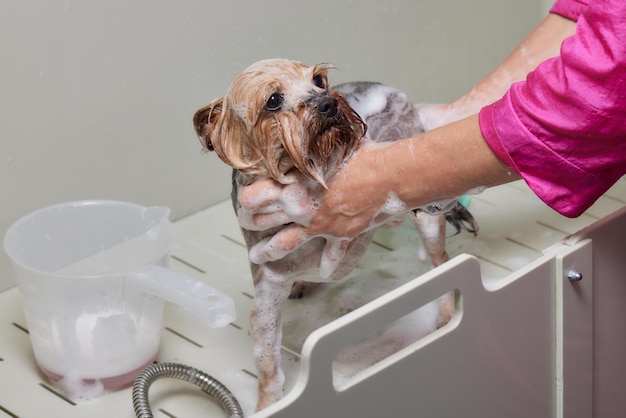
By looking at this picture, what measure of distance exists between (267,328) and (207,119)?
1.09 ft

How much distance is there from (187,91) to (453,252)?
2.08 feet

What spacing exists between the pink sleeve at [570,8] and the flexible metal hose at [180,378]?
851mm

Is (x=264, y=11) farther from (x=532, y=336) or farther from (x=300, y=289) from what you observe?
(x=532, y=336)

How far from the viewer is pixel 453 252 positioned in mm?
1935

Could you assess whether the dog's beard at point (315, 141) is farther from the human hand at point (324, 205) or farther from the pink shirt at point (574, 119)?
the pink shirt at point (574, 119)

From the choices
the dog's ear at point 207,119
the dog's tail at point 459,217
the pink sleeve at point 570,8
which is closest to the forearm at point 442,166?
the dog's ear at point 207,119

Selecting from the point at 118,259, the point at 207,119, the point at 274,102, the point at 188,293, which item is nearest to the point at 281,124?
the point at 274,102

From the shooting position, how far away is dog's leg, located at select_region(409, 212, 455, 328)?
5.52 ft

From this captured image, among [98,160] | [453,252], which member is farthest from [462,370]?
[98,160]

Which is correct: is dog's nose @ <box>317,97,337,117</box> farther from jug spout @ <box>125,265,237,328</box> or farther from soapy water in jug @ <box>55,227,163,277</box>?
soapy water in jug @ <box>55,227,163,277</box>

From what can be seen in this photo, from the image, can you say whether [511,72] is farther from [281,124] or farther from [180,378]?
[180,378]

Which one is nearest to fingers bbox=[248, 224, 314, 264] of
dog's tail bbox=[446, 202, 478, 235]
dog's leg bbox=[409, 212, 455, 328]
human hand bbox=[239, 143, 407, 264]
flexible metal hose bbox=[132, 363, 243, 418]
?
human hand bbox=[239, 143, 407, 264]

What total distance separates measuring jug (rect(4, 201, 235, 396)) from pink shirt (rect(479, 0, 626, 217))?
0.48 metres

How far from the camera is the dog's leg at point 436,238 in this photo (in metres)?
1.68
